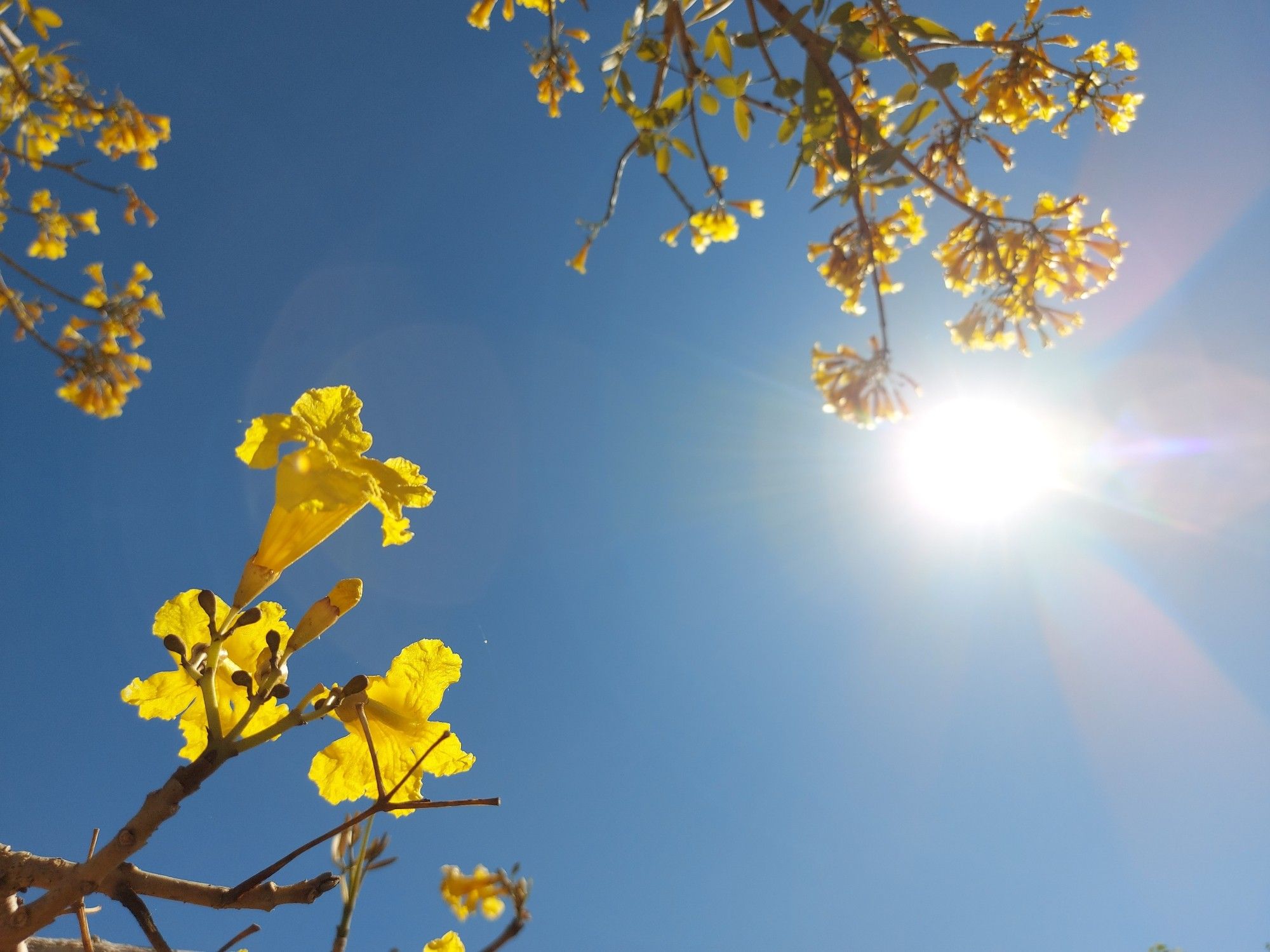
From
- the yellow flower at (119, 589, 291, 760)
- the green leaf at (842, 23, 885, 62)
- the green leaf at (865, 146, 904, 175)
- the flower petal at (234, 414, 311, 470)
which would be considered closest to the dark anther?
the yellow flower at (119, 589, 291, 760)

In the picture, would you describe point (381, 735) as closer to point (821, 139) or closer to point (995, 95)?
point (821, 139)

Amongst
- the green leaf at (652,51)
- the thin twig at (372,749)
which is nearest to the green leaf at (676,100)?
the green leaf at (652,51)

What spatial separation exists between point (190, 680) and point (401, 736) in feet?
1.34

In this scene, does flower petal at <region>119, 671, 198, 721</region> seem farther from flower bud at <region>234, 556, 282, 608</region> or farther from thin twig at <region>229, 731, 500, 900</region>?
thin twig at <region>229, 731, 500, 900</region>

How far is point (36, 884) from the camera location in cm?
90

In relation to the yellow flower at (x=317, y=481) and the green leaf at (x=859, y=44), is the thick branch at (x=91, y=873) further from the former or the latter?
the green leaf at (x=859, y=44)

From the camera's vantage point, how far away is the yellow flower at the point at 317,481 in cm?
127

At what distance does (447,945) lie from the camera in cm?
160

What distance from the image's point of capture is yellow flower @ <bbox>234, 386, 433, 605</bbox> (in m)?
1.27

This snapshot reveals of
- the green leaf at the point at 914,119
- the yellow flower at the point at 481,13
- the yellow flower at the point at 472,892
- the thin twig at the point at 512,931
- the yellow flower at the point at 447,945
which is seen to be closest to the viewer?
the thin twig at the point at 512,931

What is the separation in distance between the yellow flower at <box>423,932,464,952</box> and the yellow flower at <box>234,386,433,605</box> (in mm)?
952

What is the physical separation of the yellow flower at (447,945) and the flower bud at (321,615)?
85cm

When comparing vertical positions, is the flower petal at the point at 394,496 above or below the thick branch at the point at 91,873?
above

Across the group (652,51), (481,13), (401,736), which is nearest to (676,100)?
(652,51)
